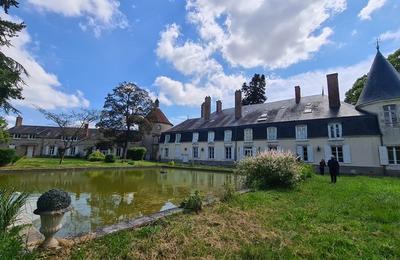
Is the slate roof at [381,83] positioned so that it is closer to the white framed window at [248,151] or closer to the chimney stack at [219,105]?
the white framed window at [248,151]

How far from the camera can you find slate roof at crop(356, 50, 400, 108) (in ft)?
58.2

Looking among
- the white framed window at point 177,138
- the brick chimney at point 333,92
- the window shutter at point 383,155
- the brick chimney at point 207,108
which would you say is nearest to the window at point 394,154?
the window shutter at point 383,155

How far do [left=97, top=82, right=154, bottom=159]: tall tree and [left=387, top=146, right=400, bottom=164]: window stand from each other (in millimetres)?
27762

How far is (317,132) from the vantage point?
68.0 ft

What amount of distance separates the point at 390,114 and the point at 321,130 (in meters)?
4.81

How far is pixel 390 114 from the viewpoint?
1748 cm

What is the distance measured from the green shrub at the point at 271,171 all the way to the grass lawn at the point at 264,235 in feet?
10.2

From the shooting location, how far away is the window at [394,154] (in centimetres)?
1717

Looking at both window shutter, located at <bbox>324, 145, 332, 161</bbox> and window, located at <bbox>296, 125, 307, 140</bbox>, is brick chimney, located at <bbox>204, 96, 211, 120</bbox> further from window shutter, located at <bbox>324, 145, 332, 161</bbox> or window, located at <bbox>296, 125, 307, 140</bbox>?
window shutter, located at <bbox>324, 145, 332, 161</bbox>

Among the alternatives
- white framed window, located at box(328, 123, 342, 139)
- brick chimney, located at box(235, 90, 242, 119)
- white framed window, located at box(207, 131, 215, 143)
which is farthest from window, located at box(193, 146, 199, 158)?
white framed window, located at box(328, 123, 342, 139)

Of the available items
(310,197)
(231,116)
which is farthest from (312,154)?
(310,197)

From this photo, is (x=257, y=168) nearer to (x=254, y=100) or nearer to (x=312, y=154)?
(x=312, y=154)

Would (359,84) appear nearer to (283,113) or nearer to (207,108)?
(283,113)

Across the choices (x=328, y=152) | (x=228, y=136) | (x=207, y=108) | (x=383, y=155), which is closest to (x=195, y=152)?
(x=228, y=136)
